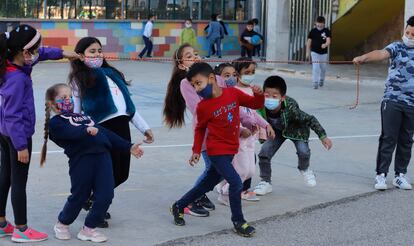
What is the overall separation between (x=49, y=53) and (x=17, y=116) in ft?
2.44

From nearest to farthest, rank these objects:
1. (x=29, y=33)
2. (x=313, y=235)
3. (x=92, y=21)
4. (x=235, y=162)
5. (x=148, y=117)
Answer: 1. (x=29, y=33)
2. (x=313, y=235)
3. (x=235, y=162)
4. (x=148, y=117)
5. (x=92, y=21)

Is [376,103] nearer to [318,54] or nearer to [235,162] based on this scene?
[318,54]

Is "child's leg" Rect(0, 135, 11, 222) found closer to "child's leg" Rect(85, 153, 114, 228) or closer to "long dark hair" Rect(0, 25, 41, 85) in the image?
"long dark hair" Rect(0, 25, 41, 85)

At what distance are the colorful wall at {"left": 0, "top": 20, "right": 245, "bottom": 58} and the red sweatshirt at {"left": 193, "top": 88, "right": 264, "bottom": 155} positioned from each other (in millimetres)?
18792

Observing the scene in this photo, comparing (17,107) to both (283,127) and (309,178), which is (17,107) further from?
(309,178)

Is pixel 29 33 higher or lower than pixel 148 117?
higher

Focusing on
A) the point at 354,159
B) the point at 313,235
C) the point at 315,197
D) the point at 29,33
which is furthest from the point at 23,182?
the point at 354,159

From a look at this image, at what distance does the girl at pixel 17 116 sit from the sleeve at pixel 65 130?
0.54ft

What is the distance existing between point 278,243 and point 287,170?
268 cm

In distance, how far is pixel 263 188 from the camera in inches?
280

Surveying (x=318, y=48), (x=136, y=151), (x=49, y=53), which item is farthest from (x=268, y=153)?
(x=318, y=48)

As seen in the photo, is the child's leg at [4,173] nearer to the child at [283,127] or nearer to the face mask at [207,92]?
the face mask at [207,92]

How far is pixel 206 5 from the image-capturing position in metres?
27.5

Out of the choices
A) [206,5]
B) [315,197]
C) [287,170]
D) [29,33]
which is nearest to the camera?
[29,33]
